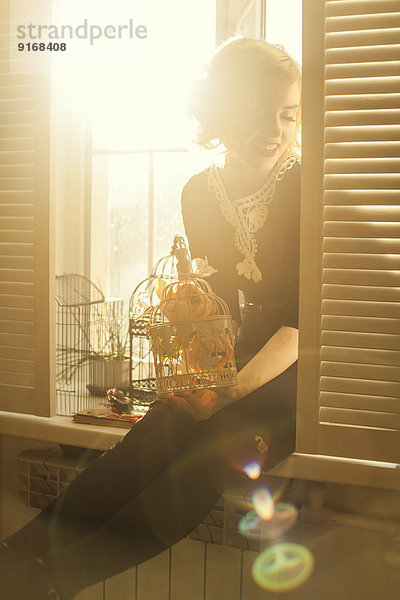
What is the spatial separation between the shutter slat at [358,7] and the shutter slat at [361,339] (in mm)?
599

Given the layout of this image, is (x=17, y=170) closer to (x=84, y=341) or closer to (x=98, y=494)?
(x=84, y=341)

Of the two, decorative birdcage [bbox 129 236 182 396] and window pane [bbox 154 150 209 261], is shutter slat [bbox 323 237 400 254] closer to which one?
decorative birdcage [bbox 129 236 182 396]

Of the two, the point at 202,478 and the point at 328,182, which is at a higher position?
the point at 328,182

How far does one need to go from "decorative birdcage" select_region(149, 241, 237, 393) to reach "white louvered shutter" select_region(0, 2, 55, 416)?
1.33 feet

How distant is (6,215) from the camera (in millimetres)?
1458

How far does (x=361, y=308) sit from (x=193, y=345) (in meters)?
0.34

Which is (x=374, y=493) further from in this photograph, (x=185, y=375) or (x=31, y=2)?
(x=31, y=2)

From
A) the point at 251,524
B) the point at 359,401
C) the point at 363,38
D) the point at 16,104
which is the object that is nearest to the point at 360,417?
the point at 359,401

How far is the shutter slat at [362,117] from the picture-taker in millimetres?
1137

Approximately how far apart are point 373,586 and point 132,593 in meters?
0.57

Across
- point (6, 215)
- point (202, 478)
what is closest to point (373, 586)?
point (202, 478)

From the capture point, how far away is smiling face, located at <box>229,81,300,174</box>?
1300 millimetres

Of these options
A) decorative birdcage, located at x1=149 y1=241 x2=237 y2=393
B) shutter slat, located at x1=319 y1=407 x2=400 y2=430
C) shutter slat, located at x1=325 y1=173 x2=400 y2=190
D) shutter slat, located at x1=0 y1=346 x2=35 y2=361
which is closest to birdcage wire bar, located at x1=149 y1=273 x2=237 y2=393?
decorative birdcage, located at x1=149 y1=241 x2=237 y2=393

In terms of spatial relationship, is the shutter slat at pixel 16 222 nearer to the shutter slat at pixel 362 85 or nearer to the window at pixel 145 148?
the window at pixel 145 148
